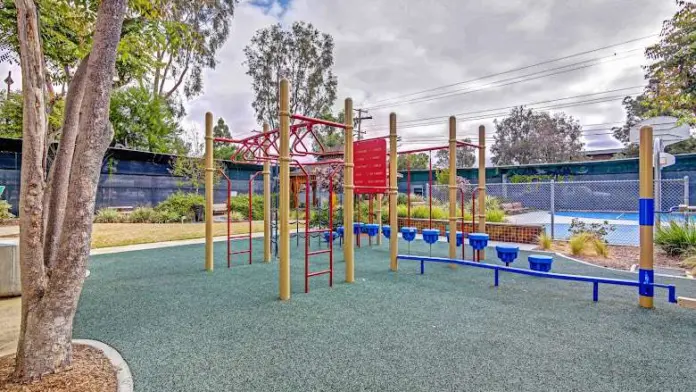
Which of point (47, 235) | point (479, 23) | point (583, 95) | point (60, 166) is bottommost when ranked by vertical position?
point (47, 235)

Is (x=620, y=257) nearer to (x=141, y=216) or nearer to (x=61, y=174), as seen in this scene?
(x=61, y=174)

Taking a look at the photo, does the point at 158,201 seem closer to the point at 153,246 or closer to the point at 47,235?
the point at 153,246

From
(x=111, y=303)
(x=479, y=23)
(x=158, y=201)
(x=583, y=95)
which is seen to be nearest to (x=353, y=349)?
(x=111, y=303)

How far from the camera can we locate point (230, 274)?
5773mm

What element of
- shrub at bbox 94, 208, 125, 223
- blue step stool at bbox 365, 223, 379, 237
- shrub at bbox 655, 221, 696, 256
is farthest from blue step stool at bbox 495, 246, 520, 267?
shrub at bbox 94, 208, 125, 223

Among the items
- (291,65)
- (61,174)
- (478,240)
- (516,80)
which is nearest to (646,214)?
(478,240)

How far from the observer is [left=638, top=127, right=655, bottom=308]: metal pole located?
3.85 m

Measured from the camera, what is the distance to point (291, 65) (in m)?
21.4

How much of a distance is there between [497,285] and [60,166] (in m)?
5.15

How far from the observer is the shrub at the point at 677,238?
6414mm

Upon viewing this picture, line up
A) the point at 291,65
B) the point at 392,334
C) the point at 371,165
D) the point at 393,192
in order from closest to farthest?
the point at 392,334 < the point at 371,165 < the point at 393,192 < the point at 291,65

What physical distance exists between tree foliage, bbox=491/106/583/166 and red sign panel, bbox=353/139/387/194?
1267 inches

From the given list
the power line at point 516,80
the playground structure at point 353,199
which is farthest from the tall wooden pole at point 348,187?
the power line at point 516,80

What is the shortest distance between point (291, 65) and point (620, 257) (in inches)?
765
